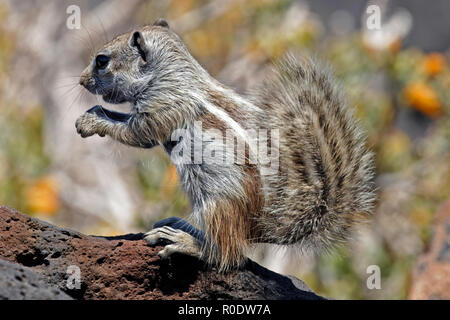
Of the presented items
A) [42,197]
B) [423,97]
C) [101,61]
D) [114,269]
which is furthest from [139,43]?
[423,97]

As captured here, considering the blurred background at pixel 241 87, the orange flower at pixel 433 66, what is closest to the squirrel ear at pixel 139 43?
the blurred background at pixel 241 87

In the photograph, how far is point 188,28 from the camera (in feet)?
33.9

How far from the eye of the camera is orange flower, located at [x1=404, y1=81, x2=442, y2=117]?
9.15m

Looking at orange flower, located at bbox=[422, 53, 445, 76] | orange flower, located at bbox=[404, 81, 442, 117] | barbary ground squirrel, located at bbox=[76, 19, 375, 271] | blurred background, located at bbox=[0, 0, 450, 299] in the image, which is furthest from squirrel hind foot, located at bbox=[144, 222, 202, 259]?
orange flower, located at bbox=[422, 53, 445, 76]

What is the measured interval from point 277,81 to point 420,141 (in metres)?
6.21

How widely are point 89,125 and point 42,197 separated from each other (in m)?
4.00

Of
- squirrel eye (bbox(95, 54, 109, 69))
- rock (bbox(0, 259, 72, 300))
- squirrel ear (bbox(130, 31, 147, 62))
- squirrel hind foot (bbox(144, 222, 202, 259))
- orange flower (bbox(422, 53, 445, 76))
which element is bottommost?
rock (bbox(0, 259, 72, 300))

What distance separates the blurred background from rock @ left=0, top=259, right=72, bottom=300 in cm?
424

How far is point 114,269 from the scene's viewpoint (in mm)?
3629

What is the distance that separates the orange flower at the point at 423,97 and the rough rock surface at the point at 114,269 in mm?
6102

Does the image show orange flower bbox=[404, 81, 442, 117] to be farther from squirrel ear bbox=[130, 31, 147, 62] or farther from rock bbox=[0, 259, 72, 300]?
rock bbox=[0, 259, 72, 300]

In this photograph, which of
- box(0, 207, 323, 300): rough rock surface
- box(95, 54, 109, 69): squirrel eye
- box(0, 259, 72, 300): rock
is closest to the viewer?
box(0, 259, 72, 300): rock
